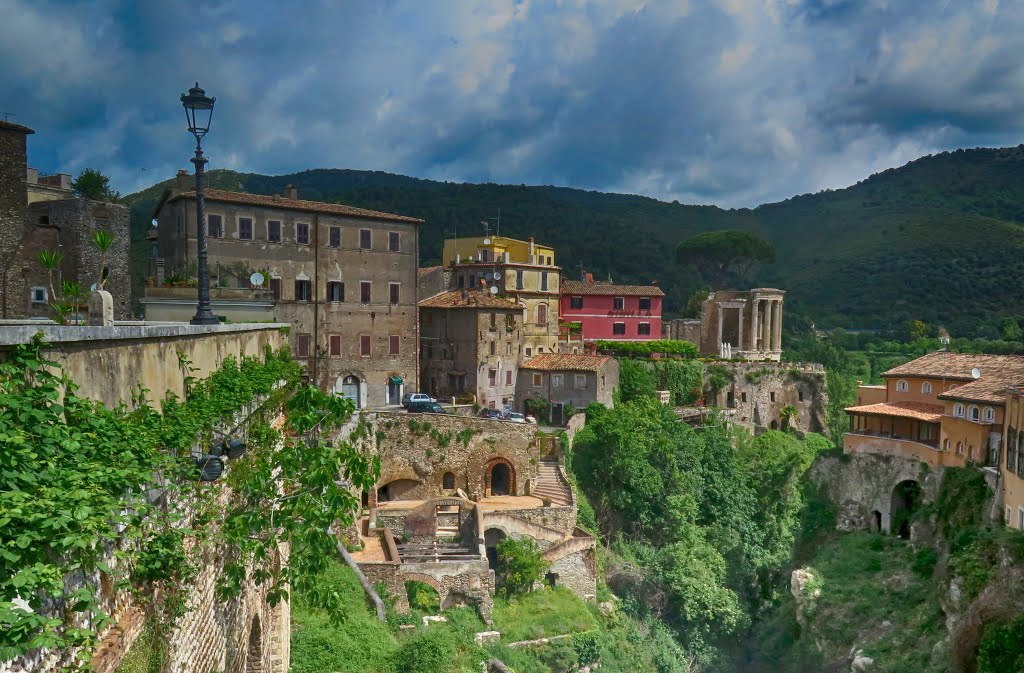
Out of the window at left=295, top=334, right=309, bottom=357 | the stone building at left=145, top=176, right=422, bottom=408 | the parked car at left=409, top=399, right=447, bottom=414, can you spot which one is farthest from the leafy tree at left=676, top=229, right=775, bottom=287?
the window at left=295, top=334, right=309, bottom=357

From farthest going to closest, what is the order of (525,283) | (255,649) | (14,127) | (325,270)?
(525,283), (325,270), (14,127), (255,649)

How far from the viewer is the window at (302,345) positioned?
39.5 meters

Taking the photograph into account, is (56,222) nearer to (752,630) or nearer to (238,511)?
(238,511)

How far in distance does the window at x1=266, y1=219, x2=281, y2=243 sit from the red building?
23007 millimetres

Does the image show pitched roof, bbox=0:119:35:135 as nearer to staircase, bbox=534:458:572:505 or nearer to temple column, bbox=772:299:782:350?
staircase, bbox=534:458:572:505

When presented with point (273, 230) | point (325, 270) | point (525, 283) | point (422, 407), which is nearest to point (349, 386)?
point (422, 407)

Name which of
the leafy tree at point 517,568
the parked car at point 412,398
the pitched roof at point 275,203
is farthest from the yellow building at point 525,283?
the leafy tree at point 517,568

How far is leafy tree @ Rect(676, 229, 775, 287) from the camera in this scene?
283 feet

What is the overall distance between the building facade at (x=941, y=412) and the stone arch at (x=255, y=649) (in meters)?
27.0

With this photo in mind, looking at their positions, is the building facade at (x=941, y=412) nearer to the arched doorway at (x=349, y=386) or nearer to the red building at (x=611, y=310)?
the red building at (x=611, y=310)

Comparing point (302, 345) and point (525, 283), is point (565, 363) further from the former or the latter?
point (302, 345)

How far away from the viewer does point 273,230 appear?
38938 mm

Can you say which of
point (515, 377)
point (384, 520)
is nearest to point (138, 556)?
point (384, 520)

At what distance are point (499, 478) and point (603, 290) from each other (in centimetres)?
2199
